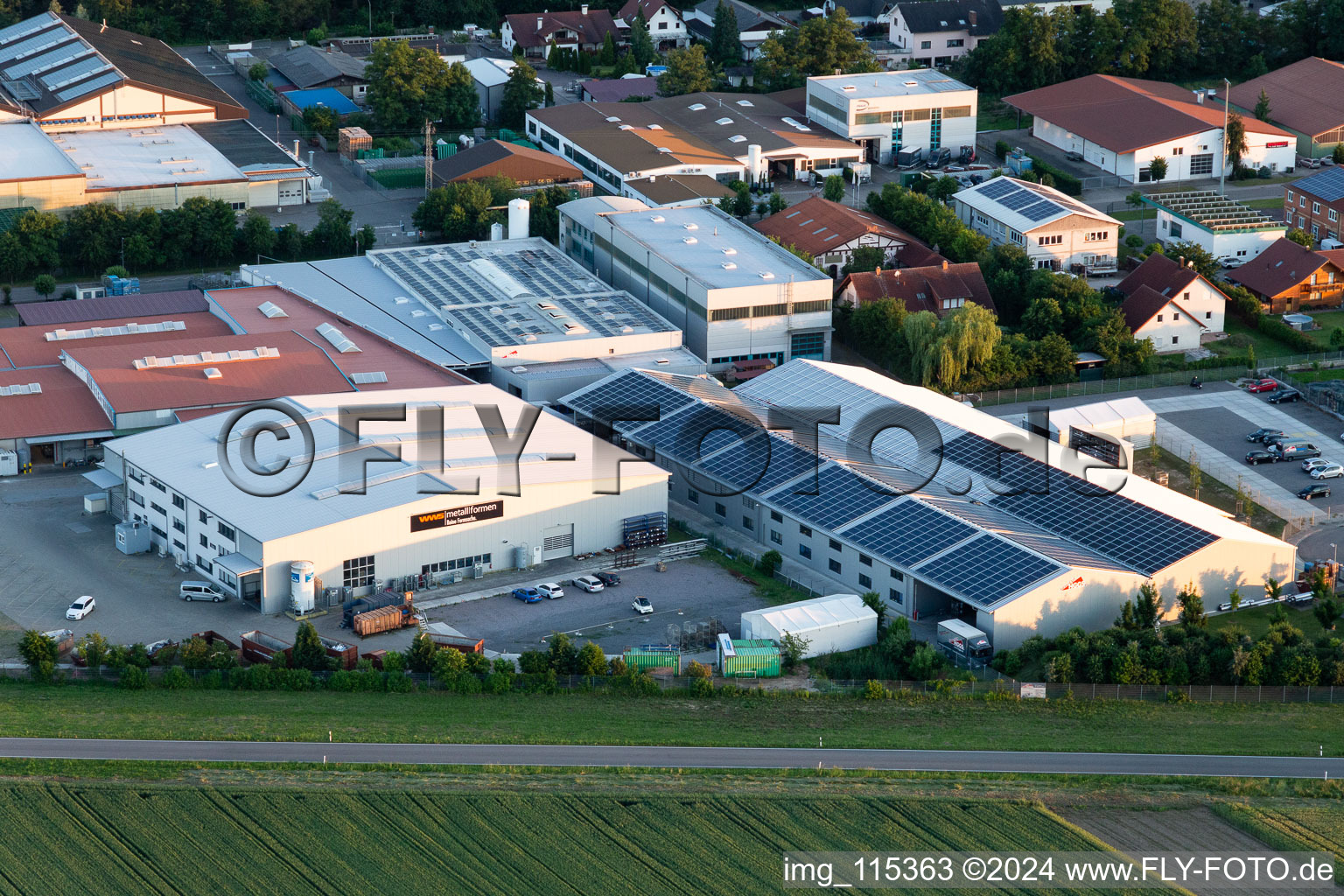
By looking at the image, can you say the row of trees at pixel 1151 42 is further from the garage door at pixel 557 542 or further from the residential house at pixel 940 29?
the garage door at pixel 557 542

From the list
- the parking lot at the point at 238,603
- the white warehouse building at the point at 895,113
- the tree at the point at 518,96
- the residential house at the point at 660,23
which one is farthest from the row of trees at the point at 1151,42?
the parking lot at the point at 238,603

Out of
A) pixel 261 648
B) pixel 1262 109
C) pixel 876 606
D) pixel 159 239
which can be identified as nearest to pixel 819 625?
pixel 876 606

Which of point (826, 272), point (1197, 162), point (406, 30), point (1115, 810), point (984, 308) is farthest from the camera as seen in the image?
point (406, 30)

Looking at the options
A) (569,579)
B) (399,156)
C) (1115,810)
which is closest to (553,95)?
(399,156)

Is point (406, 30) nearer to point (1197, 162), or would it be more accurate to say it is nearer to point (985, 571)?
point (1197, 162)

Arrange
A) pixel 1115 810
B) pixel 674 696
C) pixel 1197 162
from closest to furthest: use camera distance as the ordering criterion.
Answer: pixel 1115 810
pixel 674 696
pixel 1197 162

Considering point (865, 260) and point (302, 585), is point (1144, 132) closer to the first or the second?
point (865, 260)
